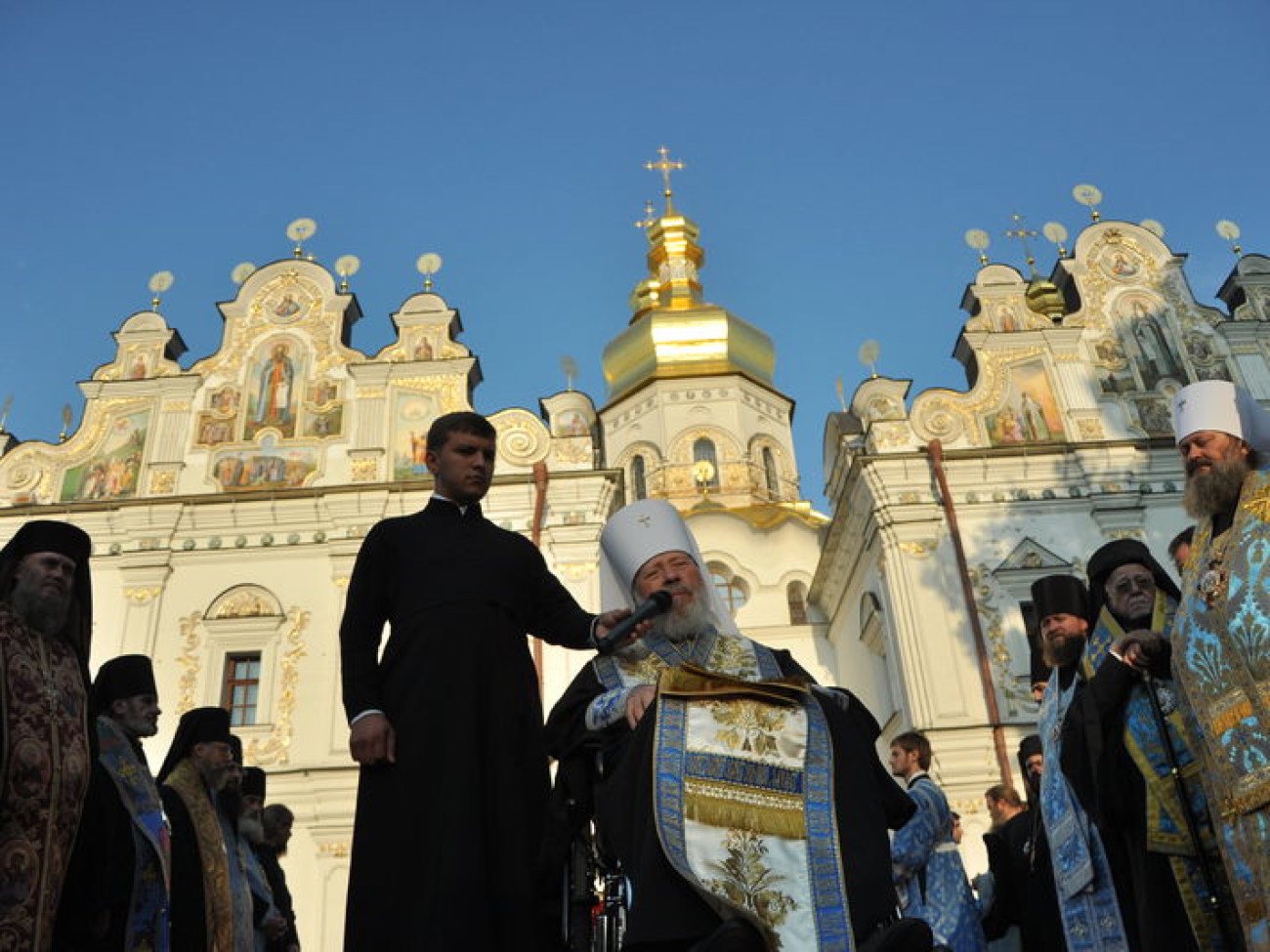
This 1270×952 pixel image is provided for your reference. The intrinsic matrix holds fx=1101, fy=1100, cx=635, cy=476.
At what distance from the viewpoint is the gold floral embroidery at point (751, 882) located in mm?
2842

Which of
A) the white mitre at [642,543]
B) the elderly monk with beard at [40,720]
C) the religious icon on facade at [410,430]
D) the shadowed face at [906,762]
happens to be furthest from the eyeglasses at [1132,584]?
the religious icon on facade at [410,430]

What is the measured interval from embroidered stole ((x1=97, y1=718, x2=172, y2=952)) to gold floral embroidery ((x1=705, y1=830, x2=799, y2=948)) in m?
2.59

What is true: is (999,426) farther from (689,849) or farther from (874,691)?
(689,849)

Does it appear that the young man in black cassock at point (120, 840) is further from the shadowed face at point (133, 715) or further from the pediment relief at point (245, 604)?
the pediment relief at point (245, 604)

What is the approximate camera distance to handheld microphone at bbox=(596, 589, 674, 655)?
3.38 m

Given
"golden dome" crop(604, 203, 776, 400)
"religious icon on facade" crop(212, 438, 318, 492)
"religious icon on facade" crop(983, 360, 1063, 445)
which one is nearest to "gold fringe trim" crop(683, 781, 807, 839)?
"religious icon on facade" crop(212, 438, 318, 492)

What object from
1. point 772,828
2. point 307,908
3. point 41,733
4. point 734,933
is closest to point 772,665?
point 772,828

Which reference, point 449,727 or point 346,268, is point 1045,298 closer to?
point 346,268

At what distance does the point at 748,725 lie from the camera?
3205 millimetres

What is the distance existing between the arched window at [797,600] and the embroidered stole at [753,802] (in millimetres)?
18512

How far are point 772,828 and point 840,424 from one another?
67.5ft

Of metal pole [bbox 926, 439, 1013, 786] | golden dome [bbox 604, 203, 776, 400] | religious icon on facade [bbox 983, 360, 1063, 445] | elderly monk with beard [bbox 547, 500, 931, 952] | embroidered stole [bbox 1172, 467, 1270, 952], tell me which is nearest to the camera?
elderly monk with beard [bbox 547, 500, 931, 952]

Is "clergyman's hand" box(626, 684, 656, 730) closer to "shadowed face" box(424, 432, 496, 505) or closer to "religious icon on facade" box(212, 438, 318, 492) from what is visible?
"shadowed face" box(424, 432, 496, 505)

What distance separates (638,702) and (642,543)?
0.74 metres
